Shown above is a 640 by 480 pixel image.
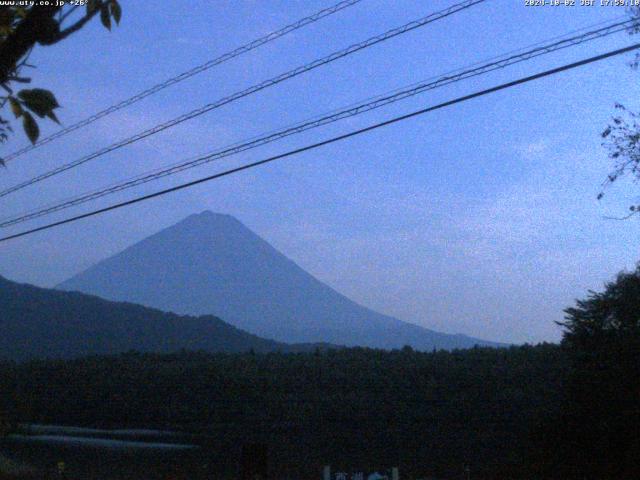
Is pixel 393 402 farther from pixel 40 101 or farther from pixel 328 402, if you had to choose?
pixel 40 101

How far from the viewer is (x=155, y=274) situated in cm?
15788

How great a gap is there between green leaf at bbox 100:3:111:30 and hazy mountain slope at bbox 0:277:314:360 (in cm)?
6131

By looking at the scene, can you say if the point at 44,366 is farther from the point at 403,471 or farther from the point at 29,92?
the point at 29,92

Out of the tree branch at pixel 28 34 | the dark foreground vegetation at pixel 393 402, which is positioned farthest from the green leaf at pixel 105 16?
the dark foreground vegetation at pixel 393 402

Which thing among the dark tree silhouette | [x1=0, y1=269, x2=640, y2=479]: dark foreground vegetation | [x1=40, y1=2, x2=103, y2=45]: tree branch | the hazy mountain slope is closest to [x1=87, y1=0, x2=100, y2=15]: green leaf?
[x1=40, y1=2, x2=103, y2=45]: tree branch

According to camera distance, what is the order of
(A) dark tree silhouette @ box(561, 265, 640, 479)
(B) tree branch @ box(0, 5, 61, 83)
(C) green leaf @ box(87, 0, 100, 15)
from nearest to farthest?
1. (B) tree branch @ box(0, 5, 61, 83)
2. (C) green leaf @ box(87, 0, 100, 15)
3. (A) dark tree silhouette @ box(561, 265, 640, 479)

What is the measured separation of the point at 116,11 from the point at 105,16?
0.24 feet

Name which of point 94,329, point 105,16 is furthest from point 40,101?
point 94,329

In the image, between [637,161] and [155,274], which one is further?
[155,274]

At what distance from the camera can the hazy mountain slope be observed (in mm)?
66875

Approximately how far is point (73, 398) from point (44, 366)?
7.48 ft

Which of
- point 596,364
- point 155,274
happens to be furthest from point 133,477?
point 155,274

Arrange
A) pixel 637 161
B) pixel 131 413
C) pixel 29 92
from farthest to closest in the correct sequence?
pixel 131 413, pixel 637 161, pixel 29 92

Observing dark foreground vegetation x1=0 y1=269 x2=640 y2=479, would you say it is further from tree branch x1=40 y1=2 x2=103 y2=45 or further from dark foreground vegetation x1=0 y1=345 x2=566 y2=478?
tree branch x1=40 y1=2 x2=103 y2=45
